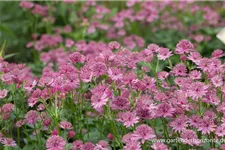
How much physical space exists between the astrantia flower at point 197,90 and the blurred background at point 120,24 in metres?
1.61

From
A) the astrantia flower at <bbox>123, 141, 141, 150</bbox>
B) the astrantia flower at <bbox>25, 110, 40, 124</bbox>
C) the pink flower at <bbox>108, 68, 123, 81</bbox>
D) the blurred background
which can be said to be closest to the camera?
the astrantia flower at <bbox>123, 141, 141, 150</bbox>

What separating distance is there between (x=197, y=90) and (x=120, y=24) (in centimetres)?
173

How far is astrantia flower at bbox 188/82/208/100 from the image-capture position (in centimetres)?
132

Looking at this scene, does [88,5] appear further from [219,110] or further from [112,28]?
[219,110]

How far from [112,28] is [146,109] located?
182 cm

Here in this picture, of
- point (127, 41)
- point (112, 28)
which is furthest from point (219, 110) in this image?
point (112, 28)

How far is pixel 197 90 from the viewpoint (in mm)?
1329

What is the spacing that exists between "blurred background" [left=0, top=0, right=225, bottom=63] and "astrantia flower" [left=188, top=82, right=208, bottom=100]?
1.61 meters

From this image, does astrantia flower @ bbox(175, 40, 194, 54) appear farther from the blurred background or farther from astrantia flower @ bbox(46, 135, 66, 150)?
the blurred background

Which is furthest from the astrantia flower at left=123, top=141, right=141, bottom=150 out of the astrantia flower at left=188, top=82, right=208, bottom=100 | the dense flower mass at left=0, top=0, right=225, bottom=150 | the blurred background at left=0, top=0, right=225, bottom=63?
the blurred background at left=0, top=0, right=225, bottom=63

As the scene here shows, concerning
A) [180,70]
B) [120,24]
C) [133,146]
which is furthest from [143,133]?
[120,24]

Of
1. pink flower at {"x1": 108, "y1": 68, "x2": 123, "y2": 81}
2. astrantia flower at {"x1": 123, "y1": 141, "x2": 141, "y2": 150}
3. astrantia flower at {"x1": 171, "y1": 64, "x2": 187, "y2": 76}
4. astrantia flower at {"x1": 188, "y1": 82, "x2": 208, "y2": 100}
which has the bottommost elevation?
astrantia flower at {"x1": 123, "y1": 141, "x2": 141, "y2": 150}

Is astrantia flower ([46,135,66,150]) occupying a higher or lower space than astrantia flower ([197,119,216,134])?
lower

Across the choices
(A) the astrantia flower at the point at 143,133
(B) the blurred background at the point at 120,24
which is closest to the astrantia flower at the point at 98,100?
(A) the astrantia flower at the point at 143,133
